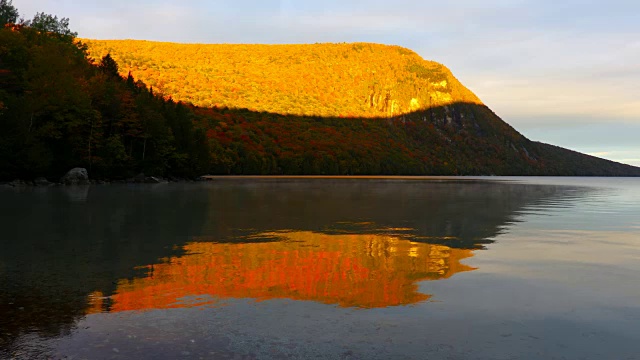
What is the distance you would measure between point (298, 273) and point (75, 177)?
2632 inches

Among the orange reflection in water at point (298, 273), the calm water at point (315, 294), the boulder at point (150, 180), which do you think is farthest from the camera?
the boulder at point (150, 180)

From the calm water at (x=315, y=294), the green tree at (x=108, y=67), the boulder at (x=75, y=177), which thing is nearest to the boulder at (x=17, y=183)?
the boulder at (x=75, y=177)

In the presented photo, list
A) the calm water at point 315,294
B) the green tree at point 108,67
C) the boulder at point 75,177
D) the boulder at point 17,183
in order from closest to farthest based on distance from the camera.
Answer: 1. the calm water at point 315,294
2. the boulder at point 17,183
3. the boulder at point 75,177
4. the green tree at point 108,67

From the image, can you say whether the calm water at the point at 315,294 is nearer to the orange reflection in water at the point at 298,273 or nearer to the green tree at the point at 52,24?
the orange reflection in water at the point at 298,273

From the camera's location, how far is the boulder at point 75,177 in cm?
7225

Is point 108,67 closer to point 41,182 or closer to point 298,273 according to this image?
point 41,182

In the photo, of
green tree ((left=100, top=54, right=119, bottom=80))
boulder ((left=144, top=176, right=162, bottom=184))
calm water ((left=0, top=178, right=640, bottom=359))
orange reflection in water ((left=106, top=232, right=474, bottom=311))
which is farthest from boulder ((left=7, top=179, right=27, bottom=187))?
orange reflection in water ((left=106, top=232, right=474, bottom=311))

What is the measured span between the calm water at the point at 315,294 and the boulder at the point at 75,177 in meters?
53.0

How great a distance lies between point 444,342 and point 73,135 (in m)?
76.0

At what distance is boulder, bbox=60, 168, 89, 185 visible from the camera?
72250mm

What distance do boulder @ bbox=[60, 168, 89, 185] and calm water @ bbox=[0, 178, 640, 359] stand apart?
53034 mm

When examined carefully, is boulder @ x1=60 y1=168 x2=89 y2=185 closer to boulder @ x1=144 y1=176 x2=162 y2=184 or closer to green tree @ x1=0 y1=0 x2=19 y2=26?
boulder @ x1=144 y1=176 x2=162 y2=184

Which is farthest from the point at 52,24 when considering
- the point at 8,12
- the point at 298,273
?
the point at 298,273

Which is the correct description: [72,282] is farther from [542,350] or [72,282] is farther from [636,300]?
[636,300]
